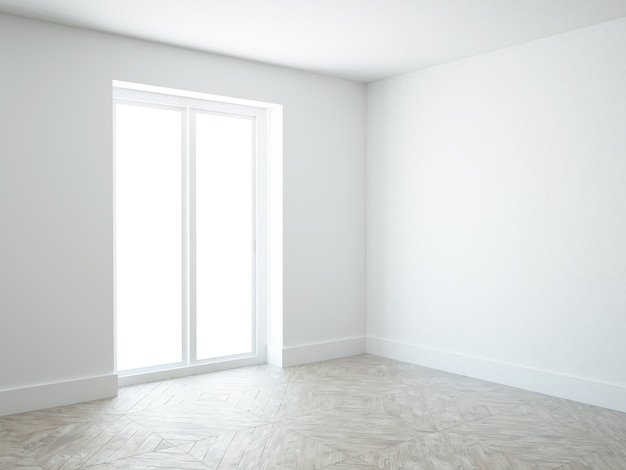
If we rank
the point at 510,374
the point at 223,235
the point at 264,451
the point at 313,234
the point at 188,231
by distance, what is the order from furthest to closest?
the point at 313,234 < the point at 223,235 < the point at 188,231 < the point at 510,374 < the point at 264,451

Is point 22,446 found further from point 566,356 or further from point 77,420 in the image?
point 566,356

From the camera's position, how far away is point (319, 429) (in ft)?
13.1

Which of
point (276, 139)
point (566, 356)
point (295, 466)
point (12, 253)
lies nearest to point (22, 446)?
point (12, 253)

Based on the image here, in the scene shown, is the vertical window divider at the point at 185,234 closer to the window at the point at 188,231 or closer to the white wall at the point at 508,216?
the window at the point at 188,231

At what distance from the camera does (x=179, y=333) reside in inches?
214

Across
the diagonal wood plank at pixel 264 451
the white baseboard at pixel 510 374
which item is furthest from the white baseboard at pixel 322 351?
the diagonal wood plank at pixel 264 451

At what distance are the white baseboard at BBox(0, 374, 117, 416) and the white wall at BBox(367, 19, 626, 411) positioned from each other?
109 inches

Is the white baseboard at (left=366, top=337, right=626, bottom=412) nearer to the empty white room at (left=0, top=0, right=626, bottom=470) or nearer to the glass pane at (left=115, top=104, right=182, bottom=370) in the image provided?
the empty white room at (left=0, top=0, right=626, bottom=470)

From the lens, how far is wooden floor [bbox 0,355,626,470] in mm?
3469

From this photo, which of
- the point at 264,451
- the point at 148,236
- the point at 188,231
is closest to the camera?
the point at 264,451

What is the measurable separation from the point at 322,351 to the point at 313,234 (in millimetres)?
1162

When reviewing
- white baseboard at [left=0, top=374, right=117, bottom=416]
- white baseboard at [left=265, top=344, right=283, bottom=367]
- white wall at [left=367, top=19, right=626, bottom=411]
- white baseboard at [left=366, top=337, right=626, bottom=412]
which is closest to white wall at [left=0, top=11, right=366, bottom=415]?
white baseboard at [left=0, top=374, right=117, bottom=416]

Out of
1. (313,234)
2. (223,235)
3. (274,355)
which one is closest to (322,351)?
(274,355)

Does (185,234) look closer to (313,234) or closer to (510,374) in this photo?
(313,234)
